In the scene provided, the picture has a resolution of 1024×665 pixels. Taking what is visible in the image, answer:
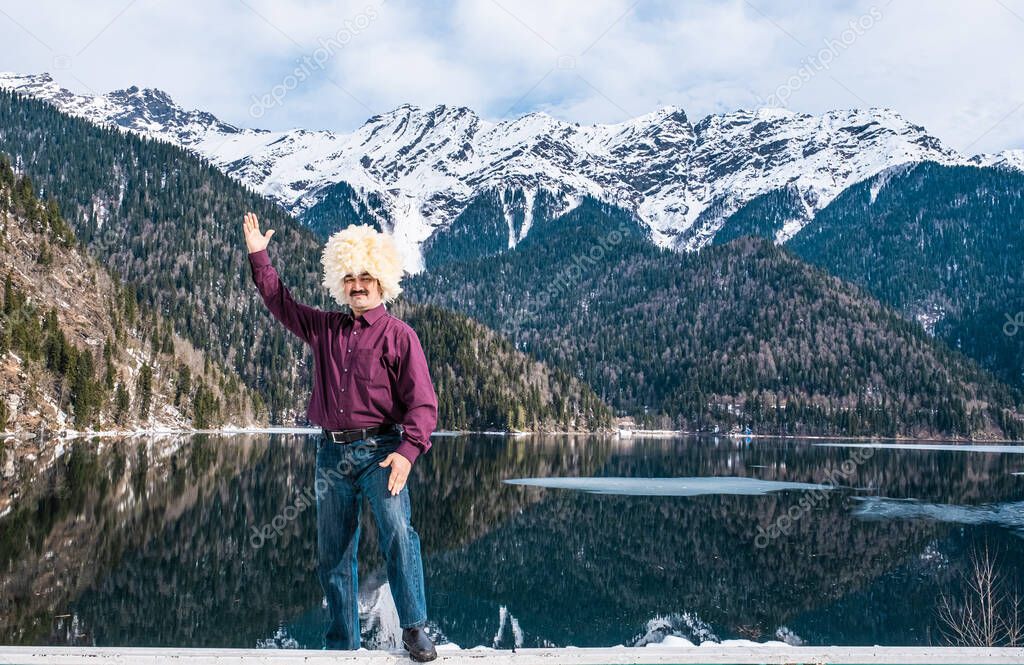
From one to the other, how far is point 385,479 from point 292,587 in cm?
1639

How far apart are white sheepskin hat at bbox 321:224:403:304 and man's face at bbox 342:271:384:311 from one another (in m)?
0.07

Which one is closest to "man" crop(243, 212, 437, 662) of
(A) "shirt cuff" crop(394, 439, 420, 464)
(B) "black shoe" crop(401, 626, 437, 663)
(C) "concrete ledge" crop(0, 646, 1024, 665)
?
(A) "shirt cuff" crop(394, 439, 420, 464)

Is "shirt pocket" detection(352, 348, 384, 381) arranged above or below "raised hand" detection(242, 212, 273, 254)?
below

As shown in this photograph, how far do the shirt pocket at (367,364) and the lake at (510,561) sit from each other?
10698mm

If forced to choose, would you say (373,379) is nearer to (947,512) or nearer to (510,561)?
(510,561)

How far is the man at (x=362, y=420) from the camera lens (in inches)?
348

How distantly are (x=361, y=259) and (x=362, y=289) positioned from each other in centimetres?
34

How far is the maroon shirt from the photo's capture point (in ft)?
→ 29.1

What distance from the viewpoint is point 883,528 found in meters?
40.2

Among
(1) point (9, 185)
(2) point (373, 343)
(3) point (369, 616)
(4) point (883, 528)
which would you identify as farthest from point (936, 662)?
(1) point (9, 185)

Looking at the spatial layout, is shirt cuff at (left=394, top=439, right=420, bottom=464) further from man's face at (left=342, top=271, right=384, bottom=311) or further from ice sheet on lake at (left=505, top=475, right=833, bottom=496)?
ice sheet on lake at (left=505, top=475, right=833, bottom=496)

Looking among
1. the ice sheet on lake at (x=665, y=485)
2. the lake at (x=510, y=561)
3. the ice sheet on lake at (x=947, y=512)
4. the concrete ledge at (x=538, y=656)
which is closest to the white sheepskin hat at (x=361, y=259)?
the concrete ledge at (x=538, y=656)

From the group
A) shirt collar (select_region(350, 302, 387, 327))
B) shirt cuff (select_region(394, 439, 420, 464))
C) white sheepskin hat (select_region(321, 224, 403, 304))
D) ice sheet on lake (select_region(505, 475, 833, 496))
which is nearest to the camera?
shirt cuff (select_region(394, 439, 420, 464))

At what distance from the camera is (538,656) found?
26.2 ft
